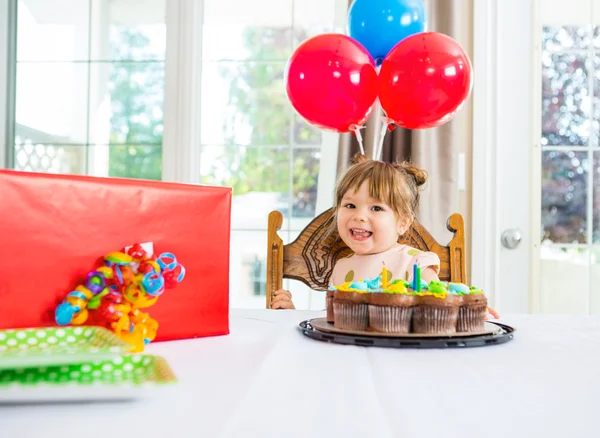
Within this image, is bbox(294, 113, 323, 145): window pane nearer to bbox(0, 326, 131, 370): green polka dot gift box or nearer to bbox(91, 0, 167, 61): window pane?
bbox(91, 0, 167, 61): window pane

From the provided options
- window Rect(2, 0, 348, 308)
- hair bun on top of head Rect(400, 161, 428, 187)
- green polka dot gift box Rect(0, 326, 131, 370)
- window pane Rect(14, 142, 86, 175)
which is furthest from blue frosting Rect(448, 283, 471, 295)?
window pane Rect(14, 142, 86, 175)

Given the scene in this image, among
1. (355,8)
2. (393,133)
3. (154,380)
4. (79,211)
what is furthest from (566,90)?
(154,380)

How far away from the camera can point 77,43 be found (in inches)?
111

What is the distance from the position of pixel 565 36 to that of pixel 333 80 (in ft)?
4.33

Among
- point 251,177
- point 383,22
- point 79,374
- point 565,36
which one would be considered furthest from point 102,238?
point 565,36

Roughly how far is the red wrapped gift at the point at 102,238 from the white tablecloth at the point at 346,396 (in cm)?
7

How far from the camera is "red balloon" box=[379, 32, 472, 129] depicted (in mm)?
1688

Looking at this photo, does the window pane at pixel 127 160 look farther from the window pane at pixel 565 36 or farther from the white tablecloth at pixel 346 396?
the white tablecloth at pixel 346 396

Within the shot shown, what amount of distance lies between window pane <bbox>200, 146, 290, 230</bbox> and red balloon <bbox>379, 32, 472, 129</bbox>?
0.96 m

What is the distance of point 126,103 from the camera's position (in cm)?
281

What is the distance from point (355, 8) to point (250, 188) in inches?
37.7

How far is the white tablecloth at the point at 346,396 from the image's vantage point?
49 centimetres

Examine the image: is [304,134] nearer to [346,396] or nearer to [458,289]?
Answer: [458,289]

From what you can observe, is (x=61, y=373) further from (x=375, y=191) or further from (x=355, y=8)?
(x=355, y=8)
